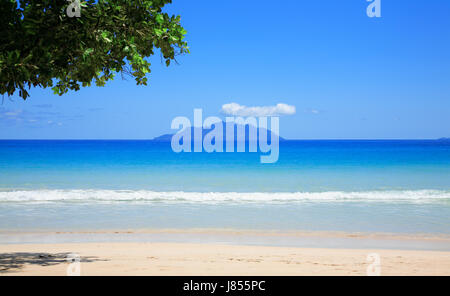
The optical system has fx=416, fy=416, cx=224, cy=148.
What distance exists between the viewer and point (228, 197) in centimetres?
2077

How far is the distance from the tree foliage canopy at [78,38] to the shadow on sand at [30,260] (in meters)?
3.70

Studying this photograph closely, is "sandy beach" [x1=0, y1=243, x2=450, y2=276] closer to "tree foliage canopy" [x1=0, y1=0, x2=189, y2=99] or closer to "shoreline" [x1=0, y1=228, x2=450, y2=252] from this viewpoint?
"shoreline" [x1=0, y1=228, x2=450, y2=252]

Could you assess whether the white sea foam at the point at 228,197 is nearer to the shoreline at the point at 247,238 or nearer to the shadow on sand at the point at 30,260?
the shoreline at the point at 247,238

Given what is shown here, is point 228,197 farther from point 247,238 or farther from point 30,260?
point 30,260

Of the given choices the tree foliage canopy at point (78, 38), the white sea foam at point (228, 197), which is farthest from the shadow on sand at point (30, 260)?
the white sea foam at point (228, 197)

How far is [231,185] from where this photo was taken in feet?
89.4

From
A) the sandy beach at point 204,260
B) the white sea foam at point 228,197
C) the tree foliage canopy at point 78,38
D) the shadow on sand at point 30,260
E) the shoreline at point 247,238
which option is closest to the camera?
the tree foliage canopy at point 78,38

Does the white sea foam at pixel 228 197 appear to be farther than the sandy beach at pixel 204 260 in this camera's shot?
Yes

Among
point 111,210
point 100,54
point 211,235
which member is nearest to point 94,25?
point 100,54

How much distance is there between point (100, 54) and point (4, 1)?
52.9 inches

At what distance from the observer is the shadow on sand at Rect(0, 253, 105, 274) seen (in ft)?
26.2

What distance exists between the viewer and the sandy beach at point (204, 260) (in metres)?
7.85

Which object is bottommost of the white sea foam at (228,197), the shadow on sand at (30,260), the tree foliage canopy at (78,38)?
the shadow on sand at (30,260)
